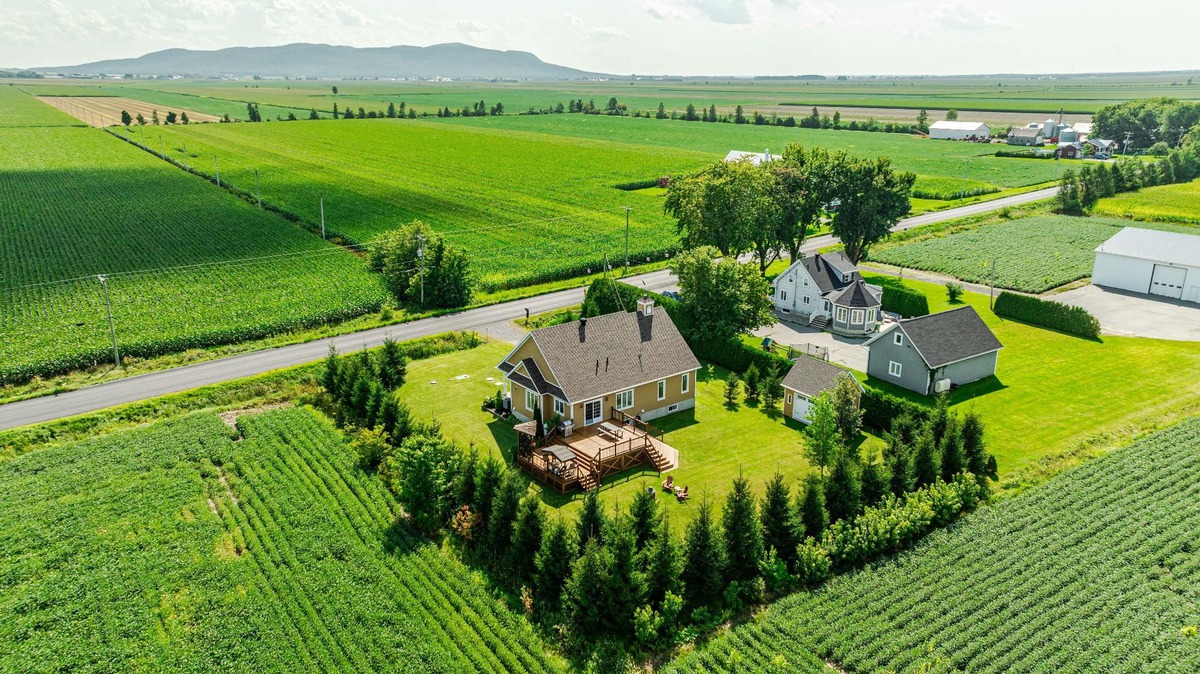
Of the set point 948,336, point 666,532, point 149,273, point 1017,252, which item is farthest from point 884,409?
point 149,273

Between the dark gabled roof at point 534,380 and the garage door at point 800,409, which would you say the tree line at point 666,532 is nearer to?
the garage door at point 800,409

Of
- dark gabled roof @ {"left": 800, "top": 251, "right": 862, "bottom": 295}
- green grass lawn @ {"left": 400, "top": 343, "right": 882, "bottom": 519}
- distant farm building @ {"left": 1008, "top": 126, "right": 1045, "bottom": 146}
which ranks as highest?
distant farm building @ {"left": 1008, "top": 126, "right": 1045, "bottom": 146}

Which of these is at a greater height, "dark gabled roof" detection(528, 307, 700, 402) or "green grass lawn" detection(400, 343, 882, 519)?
"dark gabled roof" detection(528, 307, 700, 402)

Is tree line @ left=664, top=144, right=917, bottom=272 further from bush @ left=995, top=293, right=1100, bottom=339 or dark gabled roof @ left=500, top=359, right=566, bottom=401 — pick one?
dark gabled roof @ left=500, top=359, right=566, bottom=401

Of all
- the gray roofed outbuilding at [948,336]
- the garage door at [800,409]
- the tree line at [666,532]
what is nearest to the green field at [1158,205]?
the gray roofed outbuilding at [948,336]

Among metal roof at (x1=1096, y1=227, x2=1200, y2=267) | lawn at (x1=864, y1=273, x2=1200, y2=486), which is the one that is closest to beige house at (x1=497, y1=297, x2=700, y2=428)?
lawn at (x1=864, y1=273, x2=1200, y2=486)
